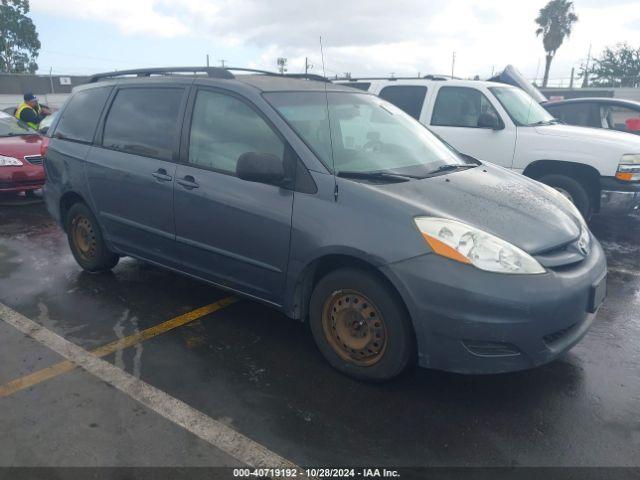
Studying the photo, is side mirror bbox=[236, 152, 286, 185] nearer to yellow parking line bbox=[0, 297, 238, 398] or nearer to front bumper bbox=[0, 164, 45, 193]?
yellow parking line bbox=[0, 297, 238, 398]

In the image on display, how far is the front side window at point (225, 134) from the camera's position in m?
3.45

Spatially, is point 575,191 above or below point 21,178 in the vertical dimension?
above

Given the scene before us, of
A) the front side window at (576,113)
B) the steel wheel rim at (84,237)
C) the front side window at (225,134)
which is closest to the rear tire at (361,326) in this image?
the front side window at (225,134)

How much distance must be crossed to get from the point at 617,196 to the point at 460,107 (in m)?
2.22

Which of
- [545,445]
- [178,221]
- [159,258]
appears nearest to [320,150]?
[178,221]

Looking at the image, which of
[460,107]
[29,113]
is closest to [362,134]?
[460,107]

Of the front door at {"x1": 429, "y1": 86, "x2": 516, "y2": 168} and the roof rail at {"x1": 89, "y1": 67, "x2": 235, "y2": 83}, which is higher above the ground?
the roof rail at {"x1": 89, "y1": 67, "x2": 235, "y2": 83}

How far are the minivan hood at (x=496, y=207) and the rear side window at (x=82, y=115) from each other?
9.50 feet

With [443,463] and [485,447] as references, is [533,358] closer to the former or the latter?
[485,447]

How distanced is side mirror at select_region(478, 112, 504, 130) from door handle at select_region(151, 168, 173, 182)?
432 cm

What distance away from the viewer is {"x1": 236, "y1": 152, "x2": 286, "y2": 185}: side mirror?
125 inches

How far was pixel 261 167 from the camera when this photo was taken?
316 centimetres

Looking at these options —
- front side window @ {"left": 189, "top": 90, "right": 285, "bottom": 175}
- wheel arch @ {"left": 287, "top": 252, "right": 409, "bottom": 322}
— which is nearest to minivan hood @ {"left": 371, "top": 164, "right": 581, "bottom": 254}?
wheel arch @ {"left": 287, "top": 252, "right": 409, "bottom": 322}

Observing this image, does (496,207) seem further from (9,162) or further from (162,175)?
(9,162)
